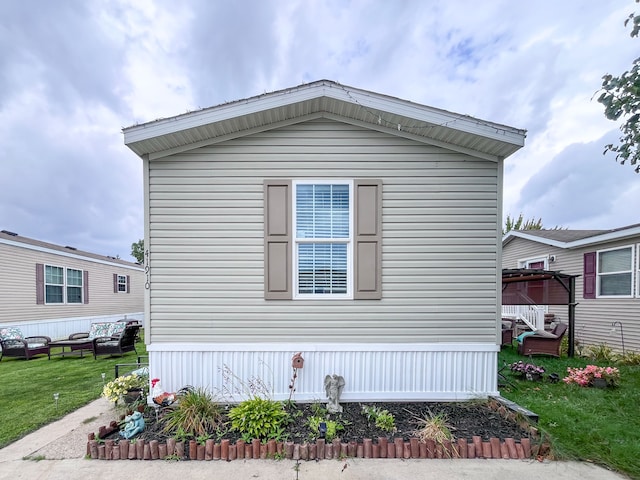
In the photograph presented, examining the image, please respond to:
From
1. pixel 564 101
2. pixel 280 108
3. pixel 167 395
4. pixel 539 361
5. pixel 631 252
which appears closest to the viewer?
pixel 167 395

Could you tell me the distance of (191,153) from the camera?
161 inches

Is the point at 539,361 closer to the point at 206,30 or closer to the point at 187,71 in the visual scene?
the point at 206,30

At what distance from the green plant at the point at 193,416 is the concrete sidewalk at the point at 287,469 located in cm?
34

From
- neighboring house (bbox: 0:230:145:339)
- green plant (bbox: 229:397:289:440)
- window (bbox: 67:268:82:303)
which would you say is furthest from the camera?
window (bbox: 67:268:82:303)

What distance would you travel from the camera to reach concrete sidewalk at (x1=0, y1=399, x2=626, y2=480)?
268cm

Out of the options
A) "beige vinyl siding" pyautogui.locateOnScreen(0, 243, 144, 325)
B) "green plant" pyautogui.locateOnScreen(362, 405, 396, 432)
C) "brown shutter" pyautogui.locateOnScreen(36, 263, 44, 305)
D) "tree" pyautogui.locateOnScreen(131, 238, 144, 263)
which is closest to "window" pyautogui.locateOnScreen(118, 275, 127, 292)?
"beige vinyl siding" pyautogui.locateOnScreen(0, 243, 144, 325)

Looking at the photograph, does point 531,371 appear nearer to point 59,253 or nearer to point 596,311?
point 596,311

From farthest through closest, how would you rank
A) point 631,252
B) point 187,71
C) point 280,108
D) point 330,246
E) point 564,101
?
point 564,101
point 187,71
point 631,252
point 330,246
point 280,108

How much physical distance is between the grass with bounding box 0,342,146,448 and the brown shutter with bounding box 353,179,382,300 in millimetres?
4453

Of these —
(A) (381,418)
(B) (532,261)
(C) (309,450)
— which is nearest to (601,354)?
(B) (532,261)

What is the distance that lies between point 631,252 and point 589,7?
5.96m

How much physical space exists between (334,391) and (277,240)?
2074mm

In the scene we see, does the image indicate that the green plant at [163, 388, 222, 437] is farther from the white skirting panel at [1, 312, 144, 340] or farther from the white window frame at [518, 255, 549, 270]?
the white window frame at [518, 255, 549, 270]

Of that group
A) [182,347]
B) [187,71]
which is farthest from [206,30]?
[182,347]
